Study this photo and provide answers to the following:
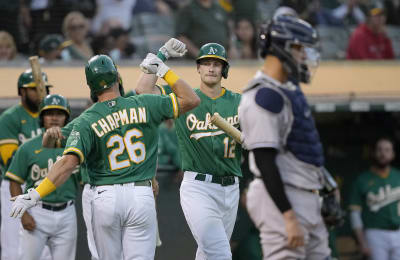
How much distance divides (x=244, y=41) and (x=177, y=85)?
5.04m

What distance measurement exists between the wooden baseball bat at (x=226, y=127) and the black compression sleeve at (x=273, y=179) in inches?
71.3

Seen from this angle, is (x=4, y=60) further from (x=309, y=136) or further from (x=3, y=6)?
(x=309, y=136)

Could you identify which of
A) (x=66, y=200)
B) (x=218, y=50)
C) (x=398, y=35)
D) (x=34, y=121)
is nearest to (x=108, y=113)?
(x=218, y=50)

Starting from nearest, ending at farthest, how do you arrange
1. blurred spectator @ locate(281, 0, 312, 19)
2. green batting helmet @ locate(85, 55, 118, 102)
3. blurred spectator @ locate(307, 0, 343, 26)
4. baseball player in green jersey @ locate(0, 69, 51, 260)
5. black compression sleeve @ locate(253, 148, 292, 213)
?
black compression sleeve @ locate(253, 148, 292, 213)
green batting helmet @ locate(85, 55, 118, 102)
baseball player in green jersey @ locate(0, 69, 51, 260)
blurred spectator @ locate(281, 0, 312, 19)
blurred spectator @ locate(307, 0, 343, 26)

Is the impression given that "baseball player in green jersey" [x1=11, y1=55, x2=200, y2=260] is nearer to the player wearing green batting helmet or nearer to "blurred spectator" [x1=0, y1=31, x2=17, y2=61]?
the player wearing green batting helmet

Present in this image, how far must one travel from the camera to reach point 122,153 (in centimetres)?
531

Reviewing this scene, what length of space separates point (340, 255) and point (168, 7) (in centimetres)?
403

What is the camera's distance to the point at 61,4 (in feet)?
33.7

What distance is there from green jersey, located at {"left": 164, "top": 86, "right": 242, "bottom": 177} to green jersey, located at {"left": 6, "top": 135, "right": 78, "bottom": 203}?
4.24 feet

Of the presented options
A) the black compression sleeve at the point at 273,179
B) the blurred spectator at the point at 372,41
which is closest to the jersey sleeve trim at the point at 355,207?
the blurred spectator at the point at 372,41

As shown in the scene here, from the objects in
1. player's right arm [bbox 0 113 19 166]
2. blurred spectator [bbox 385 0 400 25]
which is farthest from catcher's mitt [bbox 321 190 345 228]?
blurred spectator [bbox 385 0 400 25]

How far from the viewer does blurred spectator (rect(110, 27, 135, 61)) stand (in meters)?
10.1

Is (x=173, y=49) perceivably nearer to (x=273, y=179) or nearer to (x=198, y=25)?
(x=273, y=179)

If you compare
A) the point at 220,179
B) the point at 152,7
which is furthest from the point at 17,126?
the point at 152,7
